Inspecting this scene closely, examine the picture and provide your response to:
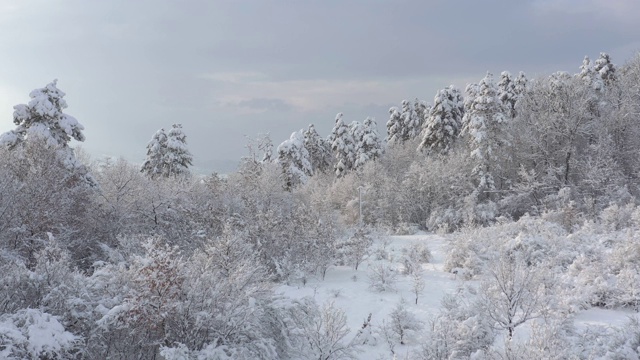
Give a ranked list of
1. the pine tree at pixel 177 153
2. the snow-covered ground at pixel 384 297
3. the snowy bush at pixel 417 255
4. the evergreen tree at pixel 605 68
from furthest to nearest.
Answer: the evergreen tree at pixel 605 68
the pine tree at pixel 177 153
the snowy bush at pixel 417 255
the snow-covered ground at pixel 384 297

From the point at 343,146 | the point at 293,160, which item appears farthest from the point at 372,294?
the point at 343,146

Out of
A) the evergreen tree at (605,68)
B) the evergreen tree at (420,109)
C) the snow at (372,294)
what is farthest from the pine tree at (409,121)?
the snow at (372,294)

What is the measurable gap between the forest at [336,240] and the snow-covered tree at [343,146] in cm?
375

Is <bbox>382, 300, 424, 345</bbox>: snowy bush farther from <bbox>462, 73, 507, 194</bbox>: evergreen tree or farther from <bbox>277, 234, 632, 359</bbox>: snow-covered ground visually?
<bbox>462, 73, 507, 194</bbox>: evergreen tree

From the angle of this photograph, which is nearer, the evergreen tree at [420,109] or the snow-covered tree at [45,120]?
the snow-covered tree at [45,120]

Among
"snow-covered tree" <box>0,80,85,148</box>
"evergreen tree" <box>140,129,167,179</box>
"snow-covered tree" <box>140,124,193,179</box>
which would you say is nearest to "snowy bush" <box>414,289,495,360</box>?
"snow-covered tree" <box>0,80,85,148</box>

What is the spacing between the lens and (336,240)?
715 inches

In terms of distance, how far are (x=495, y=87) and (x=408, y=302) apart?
23.0m

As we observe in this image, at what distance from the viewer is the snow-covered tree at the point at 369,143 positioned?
41938 mm

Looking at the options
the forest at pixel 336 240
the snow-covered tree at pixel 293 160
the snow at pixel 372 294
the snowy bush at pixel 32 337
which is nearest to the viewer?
the snowy bush at pixel 32 337

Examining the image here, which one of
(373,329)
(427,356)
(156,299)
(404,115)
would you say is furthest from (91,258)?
(404,115)

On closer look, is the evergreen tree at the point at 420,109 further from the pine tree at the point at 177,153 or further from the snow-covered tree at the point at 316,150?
the pine tree at the point at 177,153

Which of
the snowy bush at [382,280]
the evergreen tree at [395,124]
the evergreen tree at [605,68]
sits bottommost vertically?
the snowy bush at [382,280]

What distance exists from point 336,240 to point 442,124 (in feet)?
67.5
